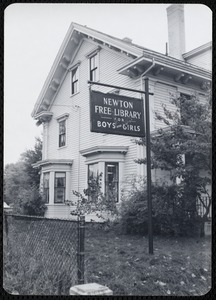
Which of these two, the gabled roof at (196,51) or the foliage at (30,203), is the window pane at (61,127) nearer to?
the foliage at (30,203)

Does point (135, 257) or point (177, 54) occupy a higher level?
point (177, 54)

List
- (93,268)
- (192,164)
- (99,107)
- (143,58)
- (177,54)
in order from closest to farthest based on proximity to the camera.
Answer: (93,268)
(99,107)
(192,164)
(143,58)
(177,54)

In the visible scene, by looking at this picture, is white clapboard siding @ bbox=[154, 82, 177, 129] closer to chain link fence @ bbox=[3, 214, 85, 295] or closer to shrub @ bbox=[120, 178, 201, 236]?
shrub @ bbox=[120, 178, 201, 236]

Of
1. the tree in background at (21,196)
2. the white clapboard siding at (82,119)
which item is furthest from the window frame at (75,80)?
the tree in background at (21,196)

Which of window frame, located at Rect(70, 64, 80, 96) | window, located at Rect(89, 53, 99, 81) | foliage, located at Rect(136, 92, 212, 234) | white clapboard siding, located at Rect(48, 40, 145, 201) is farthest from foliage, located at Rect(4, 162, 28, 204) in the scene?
foliage, located at Rect(136, 92, 212, 234)

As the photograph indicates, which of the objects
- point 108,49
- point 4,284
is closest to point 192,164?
point 4,284

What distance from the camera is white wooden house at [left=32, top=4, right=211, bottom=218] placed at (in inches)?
506

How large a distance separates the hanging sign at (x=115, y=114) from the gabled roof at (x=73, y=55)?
5456mm

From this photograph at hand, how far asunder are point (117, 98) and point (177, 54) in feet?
38.6

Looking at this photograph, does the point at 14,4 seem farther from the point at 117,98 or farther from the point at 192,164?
the point at 192,164

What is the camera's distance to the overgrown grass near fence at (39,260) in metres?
4.76

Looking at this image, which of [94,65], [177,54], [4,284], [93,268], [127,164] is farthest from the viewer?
[177,54]

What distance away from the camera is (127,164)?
13414 mm

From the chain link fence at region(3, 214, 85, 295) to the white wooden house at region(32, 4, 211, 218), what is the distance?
5.94 metres
